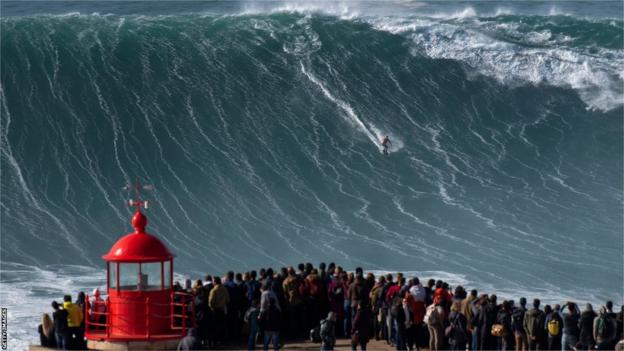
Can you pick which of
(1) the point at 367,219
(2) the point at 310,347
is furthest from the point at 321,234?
(2) the point at 310,347

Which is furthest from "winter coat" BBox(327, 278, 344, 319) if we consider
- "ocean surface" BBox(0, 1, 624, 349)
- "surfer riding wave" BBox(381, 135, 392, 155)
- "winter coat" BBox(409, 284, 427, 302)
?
"surfer riding wave" BBox(381, 135, 392, 155)

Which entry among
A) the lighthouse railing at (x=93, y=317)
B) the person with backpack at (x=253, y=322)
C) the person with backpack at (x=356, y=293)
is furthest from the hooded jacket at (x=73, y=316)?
the person with backpack at (x=356, y=293)

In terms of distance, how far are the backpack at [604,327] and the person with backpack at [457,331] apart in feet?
6.25

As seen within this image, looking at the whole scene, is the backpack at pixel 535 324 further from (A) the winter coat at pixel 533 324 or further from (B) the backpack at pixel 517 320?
(B) the backpack at pixel 517 320

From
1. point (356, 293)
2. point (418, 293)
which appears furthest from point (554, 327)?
point (356, 293)

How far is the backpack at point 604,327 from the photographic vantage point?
871 inches

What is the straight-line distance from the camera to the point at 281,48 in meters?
47.8

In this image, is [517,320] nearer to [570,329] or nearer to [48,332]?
[570,329]

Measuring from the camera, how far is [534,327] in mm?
22453

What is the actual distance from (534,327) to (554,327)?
0.95 ft

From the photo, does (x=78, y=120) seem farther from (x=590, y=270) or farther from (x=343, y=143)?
(x=590, y=270)

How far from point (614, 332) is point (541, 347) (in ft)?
3.57

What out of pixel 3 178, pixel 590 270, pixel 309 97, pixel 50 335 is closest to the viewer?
pixel 50 335

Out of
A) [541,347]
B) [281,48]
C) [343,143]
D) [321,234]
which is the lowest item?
[541,347]
